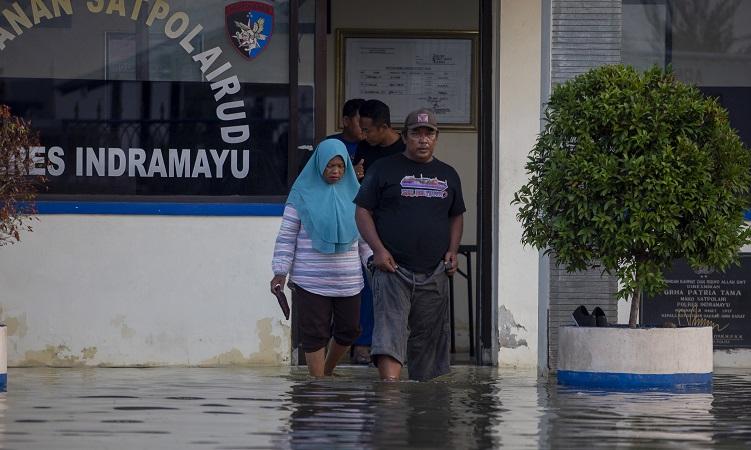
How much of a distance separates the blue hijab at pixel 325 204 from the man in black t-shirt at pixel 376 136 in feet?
3.26

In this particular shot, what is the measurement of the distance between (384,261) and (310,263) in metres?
0.84

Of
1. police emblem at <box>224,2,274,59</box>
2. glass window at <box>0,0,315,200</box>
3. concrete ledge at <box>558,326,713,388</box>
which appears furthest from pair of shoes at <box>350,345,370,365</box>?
concrete ledge at <box>558,326,713,388</box>

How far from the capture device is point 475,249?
14195 mm

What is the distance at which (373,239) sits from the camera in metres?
10.2

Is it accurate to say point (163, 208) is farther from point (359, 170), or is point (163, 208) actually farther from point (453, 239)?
point (453, 239)

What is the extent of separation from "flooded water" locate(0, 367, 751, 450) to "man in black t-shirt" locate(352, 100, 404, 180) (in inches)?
71.5

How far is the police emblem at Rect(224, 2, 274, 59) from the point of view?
1235 cm

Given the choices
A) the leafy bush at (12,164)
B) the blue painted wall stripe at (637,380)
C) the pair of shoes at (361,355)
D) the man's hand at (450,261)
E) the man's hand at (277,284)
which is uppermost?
the leafy bush at (12,164)

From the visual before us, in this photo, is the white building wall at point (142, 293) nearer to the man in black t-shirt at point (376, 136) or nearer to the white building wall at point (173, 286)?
the white building wall at point (173, 286)

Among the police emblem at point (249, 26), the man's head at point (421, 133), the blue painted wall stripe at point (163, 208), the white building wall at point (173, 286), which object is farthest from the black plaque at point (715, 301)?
the police emblem at point (249, 26)

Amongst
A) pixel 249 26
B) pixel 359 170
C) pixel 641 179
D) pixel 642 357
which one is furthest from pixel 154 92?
pixel 642 357

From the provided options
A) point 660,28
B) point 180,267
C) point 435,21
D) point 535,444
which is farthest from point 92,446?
point 435,21

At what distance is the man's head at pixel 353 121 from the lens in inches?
487

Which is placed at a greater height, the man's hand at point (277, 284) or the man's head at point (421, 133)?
the man's head at point (421, 133)
